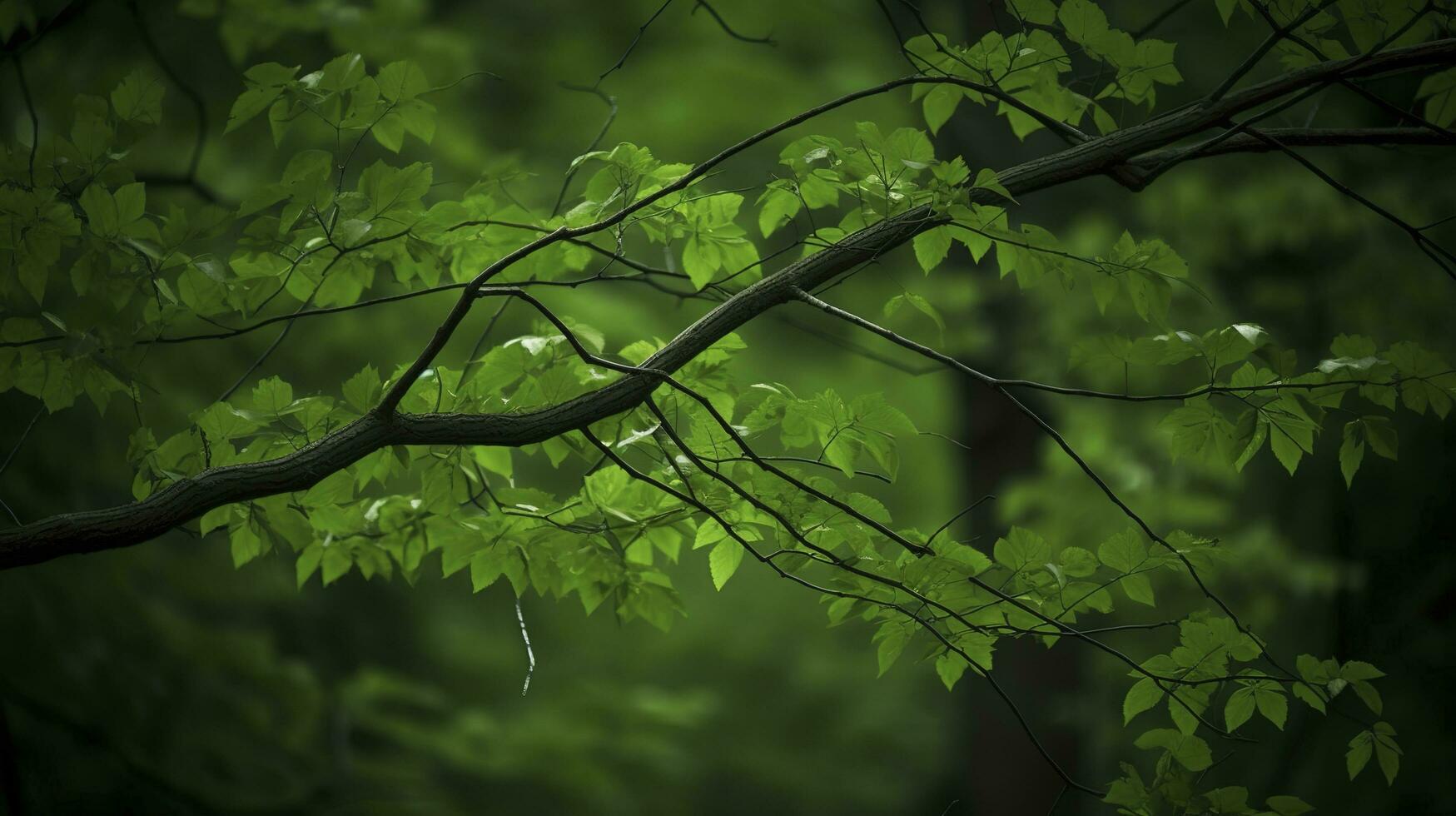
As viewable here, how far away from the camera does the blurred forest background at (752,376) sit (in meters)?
4.45

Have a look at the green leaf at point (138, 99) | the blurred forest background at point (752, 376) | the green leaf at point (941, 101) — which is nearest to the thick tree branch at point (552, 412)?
the green leaf at point (941, 101)

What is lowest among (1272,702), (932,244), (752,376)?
(752,376)

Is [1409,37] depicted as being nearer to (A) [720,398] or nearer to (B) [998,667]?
(A) [720,398]

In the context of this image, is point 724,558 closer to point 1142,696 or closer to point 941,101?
point 1142,696

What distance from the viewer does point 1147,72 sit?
1690 millimetres

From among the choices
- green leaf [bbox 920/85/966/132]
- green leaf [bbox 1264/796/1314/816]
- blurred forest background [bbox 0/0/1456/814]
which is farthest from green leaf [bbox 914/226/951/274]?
blurred forest background [bbox 0/0/1456/814]

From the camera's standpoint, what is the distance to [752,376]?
6.81m

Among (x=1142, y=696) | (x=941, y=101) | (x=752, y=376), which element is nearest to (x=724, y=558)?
(x=1142, y=696)

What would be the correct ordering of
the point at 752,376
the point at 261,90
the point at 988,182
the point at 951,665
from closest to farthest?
1. the point at 988,182
2. the point at 261,90
3. the point at 951,665
4. the point at 752,376

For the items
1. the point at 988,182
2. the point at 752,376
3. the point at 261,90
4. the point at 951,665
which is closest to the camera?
Answer: the point at 988,182

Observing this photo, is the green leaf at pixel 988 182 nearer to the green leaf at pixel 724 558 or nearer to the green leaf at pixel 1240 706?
the green leaf at pixel 724 558

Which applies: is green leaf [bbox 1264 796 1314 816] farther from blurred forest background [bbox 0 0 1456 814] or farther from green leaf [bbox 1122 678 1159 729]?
blurred forest background [bbox 0 0 1456 814]

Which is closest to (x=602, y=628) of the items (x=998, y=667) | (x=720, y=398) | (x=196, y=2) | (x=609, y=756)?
(x=609, y=756)

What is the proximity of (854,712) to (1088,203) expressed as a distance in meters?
4.74
